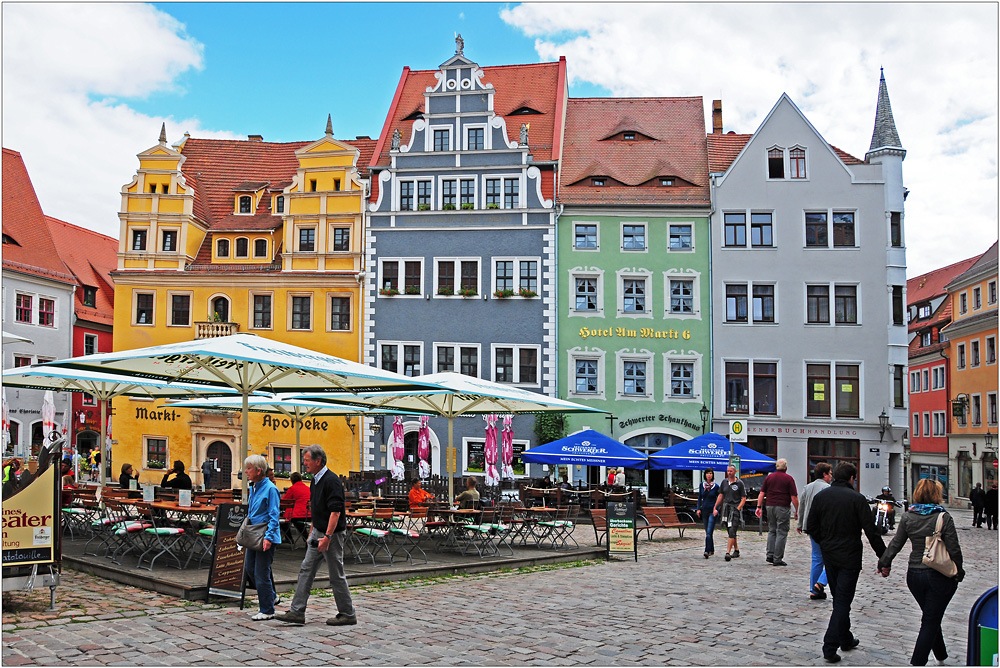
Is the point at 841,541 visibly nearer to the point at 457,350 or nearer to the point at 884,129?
the point at 457,350

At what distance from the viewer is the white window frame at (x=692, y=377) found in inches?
1276

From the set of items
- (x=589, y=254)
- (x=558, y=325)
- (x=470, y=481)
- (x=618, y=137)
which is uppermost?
(x=618, y=137)

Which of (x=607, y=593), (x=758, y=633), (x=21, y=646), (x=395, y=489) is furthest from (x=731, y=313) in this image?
(x=21, y=646)

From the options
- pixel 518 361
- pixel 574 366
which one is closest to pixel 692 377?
pixel 574 366

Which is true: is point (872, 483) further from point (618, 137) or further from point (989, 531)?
point (618, 137)

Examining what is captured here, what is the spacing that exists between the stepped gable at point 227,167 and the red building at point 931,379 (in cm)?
3495

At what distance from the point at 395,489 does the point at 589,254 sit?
1123 centimetres

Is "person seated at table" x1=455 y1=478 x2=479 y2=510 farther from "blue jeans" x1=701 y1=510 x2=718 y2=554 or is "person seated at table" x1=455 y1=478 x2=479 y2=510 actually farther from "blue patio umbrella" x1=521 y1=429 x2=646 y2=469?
"blue patio umbrella" x1=521 y1=429 x2=646 y2=469

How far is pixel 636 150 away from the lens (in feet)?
117

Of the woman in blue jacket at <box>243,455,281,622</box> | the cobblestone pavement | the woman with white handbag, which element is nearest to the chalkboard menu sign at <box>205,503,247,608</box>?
the cobblestone pavement

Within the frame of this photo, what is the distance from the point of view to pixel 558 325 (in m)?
33.0

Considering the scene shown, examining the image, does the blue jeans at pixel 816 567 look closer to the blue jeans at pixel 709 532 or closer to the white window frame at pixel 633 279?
the blue jeans at pixel 709 532

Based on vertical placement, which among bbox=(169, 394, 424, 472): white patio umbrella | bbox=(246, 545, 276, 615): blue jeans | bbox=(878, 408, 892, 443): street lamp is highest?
bbox=(169, 394, 424, 472): white patio umbrella

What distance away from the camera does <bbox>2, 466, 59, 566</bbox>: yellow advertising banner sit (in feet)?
28.5
